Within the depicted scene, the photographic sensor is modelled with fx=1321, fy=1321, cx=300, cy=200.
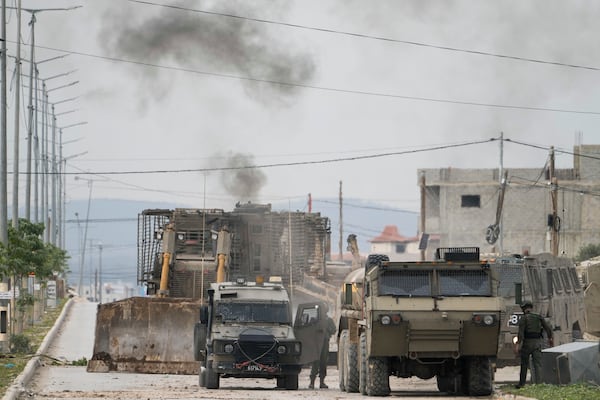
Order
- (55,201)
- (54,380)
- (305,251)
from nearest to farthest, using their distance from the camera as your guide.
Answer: (54,380) < (305,251) < (55,201)

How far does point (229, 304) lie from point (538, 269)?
634 cm

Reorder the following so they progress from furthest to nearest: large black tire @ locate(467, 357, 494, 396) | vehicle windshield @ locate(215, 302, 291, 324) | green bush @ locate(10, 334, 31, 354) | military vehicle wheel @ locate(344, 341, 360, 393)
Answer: green bush @ locate(10, 334, 31, 354) < vehicle windshield @ locate(215, 302, 291, 324) < military vehicle wheel @ locate(344, 341, 360, 393) < large black tire @ locate(467, 357, 494, 396)

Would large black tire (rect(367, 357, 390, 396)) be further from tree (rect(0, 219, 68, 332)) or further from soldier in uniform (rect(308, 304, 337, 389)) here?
tree (rect(0, 219, 68, 332))

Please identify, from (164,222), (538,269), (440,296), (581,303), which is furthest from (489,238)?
(440,296)

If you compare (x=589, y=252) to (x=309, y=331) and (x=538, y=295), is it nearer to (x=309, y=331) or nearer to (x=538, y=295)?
(x=309, y=331)

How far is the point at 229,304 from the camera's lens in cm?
2680

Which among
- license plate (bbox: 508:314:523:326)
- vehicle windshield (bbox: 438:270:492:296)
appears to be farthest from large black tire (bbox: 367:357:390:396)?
license plate (bbox: 508:314:523:326)

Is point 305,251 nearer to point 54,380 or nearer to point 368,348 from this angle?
point 54,380

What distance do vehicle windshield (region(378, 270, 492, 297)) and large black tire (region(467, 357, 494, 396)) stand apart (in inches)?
48.0

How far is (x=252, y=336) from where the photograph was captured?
2595cm

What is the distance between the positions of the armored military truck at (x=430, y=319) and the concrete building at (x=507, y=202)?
241ft

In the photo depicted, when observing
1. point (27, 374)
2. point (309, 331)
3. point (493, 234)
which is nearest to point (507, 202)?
point (493, 234)

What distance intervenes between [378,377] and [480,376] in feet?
5.84

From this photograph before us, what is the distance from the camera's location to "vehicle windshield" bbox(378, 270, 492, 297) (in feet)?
73.4
